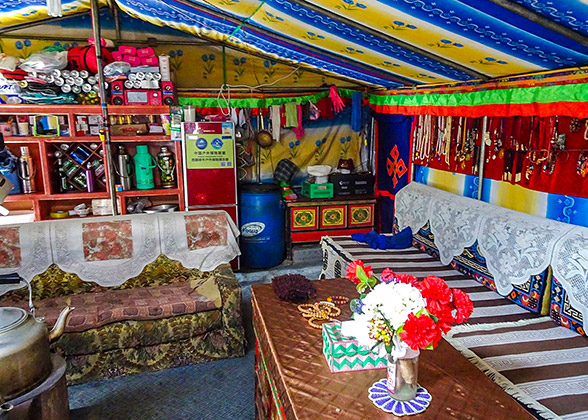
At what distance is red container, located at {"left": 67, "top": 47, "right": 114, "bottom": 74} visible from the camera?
423cm

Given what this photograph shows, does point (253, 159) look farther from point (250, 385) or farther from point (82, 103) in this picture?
point (250, 385)

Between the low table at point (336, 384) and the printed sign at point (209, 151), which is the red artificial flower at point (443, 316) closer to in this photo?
the low table at point (336, 384)

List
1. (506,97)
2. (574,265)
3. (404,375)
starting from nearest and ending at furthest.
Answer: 1. (404,375)
2. (574,265)
3. (506,97)

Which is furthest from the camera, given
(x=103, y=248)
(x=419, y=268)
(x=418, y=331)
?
(x=419, y=268)

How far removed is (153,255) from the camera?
341 centimetres

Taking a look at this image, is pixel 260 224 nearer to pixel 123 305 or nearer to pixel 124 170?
pixel 124 170

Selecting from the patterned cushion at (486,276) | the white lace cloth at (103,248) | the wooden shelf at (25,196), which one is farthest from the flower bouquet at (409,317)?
the wooden shelf at (25,196)

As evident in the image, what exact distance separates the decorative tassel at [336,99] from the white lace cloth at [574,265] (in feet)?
10.9

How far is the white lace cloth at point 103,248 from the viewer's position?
126 inches

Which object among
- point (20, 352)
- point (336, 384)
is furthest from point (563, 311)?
point (20, 352)

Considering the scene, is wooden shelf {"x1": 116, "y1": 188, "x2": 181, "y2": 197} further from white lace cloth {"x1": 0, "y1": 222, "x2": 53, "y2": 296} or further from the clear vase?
the clear vase

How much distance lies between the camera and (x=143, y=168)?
4.69m

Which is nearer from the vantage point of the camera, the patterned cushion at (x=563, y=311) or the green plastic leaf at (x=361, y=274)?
the green plastic leaf at (x=361, y=274)

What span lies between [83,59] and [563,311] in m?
4.63
